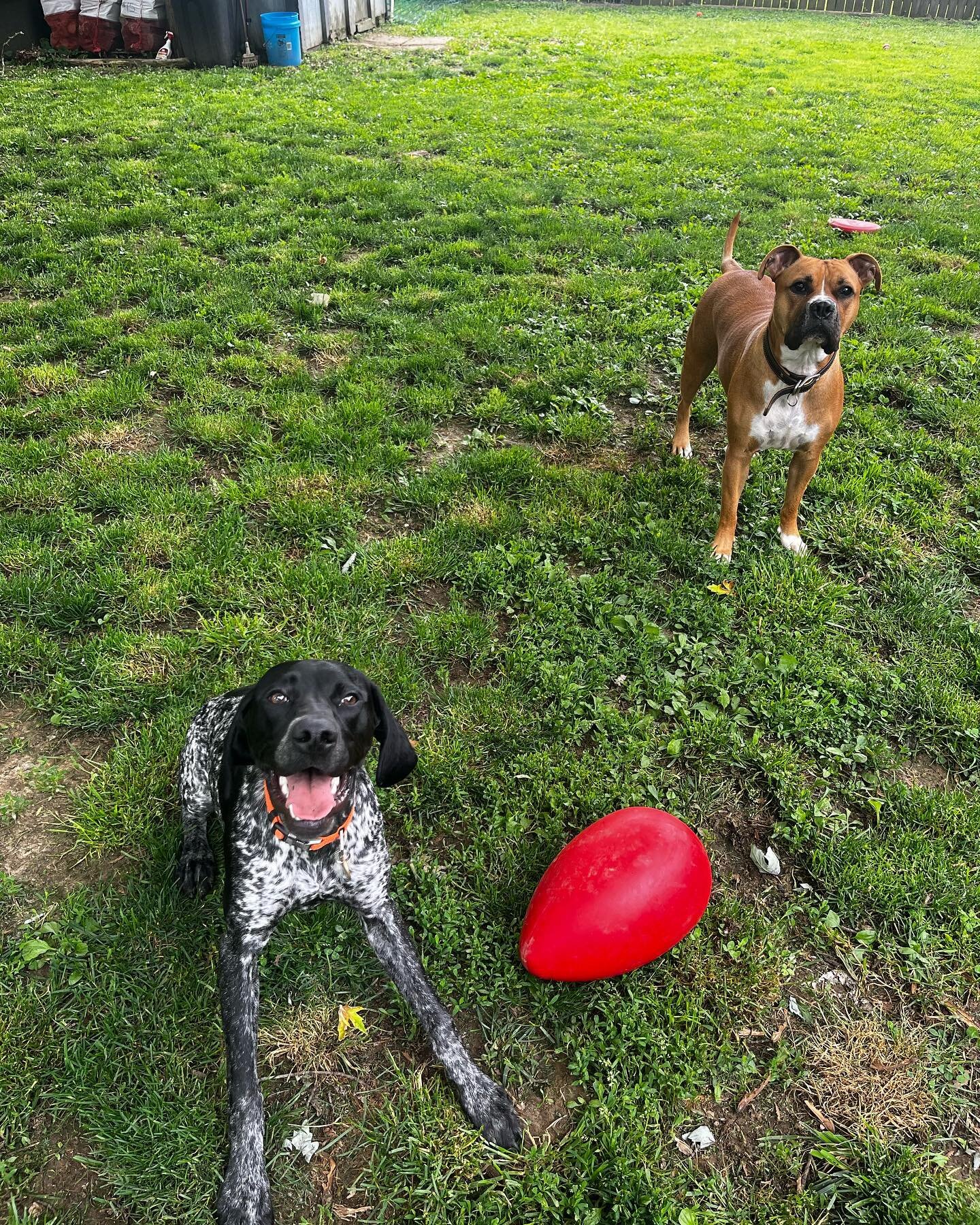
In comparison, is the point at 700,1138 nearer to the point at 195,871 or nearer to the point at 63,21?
the point at 195,871

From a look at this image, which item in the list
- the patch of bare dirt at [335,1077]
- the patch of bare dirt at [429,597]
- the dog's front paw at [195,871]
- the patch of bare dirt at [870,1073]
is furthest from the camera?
the patch of bare dirt at [429,597]

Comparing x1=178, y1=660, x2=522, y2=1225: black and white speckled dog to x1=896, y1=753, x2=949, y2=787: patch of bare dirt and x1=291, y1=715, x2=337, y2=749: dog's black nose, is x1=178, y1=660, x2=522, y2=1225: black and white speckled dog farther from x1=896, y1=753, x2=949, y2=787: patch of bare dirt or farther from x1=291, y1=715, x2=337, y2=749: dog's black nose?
x1=896, y1=753, x2=949, y2=787: patch of bare dirt

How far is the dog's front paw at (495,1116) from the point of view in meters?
2.22

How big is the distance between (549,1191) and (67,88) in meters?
14.0

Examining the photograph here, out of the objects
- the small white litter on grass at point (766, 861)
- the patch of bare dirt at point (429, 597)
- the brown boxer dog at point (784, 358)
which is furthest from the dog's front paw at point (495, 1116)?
the brown boxer dog at point (784, 358)

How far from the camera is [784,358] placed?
12.1ft

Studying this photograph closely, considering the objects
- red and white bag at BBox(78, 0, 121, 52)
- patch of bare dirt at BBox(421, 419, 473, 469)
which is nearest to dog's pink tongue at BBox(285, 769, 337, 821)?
patch of bare dirt at BBox(421, 419, 473, 469)

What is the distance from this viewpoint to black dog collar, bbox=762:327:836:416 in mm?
3670

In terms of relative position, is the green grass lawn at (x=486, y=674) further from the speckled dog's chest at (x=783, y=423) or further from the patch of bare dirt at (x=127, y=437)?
the speckled dog's chest at (x=783, y=423)

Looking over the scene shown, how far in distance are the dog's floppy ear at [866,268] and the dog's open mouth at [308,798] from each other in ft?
11.9

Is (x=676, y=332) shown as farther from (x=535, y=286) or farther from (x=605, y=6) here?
(x=605, y=6)

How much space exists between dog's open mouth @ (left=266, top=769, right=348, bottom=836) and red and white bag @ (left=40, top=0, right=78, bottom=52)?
15.1m

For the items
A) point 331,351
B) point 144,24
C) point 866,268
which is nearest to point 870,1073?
point 866,268

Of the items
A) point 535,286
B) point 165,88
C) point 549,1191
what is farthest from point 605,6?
point 549,1191
